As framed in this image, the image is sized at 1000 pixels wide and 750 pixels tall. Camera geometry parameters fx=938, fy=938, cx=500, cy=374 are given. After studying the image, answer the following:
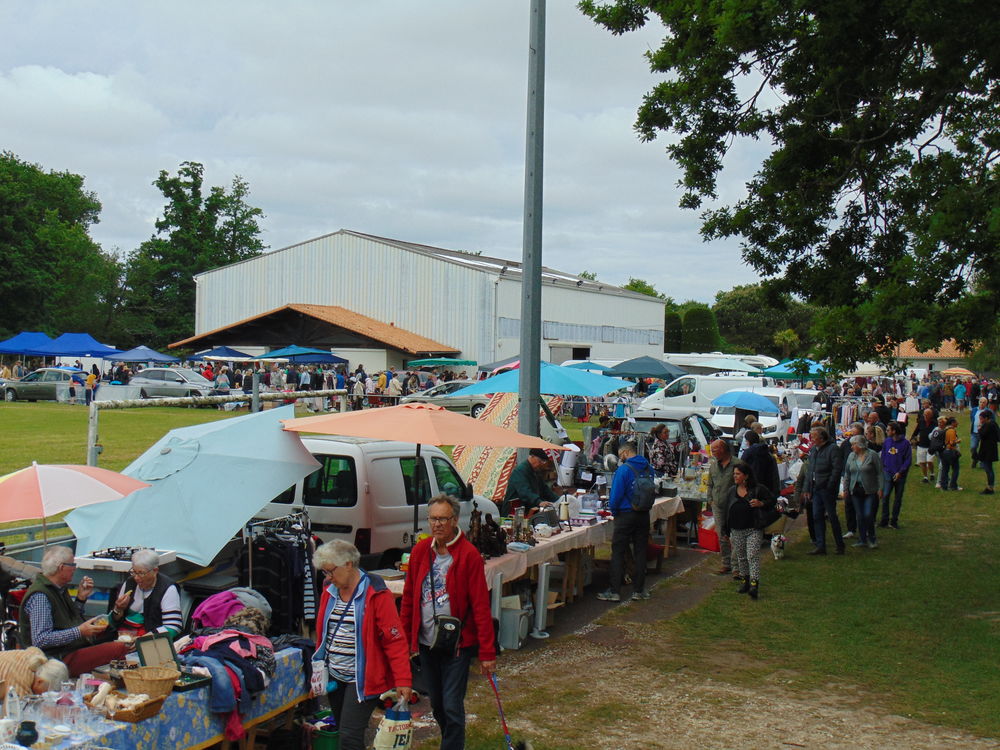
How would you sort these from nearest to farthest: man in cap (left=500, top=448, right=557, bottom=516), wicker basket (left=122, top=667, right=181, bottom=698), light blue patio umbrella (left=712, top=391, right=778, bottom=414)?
1. wicker basket (left=122, top=667, right=181, bottom=698)
2. man in cap (left=500, top=448, right=557, bottom=516)
3. light blue patio umbrella (left=712, top=391, right=778, bottom=414)

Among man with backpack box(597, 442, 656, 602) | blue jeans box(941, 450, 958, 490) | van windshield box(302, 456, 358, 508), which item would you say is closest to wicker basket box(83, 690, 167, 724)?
van windshield box(302, 456, 358, 508)

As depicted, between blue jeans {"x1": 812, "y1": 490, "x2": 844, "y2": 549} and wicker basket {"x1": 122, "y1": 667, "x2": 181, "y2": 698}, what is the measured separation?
405 inches

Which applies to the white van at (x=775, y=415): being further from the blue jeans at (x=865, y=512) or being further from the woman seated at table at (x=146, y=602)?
the woman seated at table at (x=146, y=602)

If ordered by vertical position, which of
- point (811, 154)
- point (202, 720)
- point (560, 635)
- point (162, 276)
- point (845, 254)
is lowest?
point (560, 635)

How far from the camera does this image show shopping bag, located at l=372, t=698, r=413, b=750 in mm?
4996

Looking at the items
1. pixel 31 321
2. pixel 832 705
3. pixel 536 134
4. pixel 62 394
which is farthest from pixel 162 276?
pixel 832 705

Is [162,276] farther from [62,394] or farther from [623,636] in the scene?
[623,636]

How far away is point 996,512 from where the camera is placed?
1728 cm

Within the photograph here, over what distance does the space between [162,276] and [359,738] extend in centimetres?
7407

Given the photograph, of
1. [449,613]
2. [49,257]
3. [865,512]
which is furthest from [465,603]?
[49,257]

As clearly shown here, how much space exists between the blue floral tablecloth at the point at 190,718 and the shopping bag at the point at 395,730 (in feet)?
3.21

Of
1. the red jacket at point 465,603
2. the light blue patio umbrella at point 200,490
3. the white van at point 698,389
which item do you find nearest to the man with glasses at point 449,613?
the red jacket at point 465,603

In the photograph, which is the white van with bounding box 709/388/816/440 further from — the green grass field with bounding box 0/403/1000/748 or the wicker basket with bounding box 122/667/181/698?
the wicker basket with bounding box 122/667/181/698

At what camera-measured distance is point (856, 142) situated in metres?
11.2
